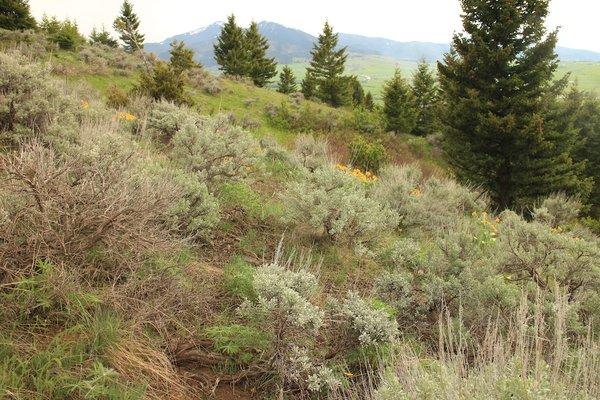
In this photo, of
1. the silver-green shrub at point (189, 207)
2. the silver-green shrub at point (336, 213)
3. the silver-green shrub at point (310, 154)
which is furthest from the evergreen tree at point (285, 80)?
the silver-green shrub at point (189, 207)

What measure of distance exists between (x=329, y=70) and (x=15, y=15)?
22.5 meters

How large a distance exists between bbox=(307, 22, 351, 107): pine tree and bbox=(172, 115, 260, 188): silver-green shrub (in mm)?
29048

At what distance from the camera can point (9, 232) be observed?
2654 mm

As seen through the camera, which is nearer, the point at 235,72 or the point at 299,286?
the point at 299,286

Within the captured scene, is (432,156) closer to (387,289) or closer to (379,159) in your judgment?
(379,159)

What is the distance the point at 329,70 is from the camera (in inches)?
1452

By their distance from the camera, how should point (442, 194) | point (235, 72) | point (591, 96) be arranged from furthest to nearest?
point (235, 72)
point (591, 96)
point (442, 194)

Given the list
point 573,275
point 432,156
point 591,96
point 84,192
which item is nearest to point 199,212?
point 84,192

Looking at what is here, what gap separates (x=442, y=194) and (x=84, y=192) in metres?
7.25

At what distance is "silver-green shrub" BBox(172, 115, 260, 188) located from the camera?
5.39 meters

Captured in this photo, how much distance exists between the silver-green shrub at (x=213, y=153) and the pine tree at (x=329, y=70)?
95.3ft

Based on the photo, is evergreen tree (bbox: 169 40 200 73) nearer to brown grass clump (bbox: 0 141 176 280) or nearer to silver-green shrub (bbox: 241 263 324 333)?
brown grass clump (bbox: 0 141 176 280)

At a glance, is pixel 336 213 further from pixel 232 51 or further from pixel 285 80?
pixel 285 80

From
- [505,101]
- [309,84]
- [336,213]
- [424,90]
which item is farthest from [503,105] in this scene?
[309,84]
